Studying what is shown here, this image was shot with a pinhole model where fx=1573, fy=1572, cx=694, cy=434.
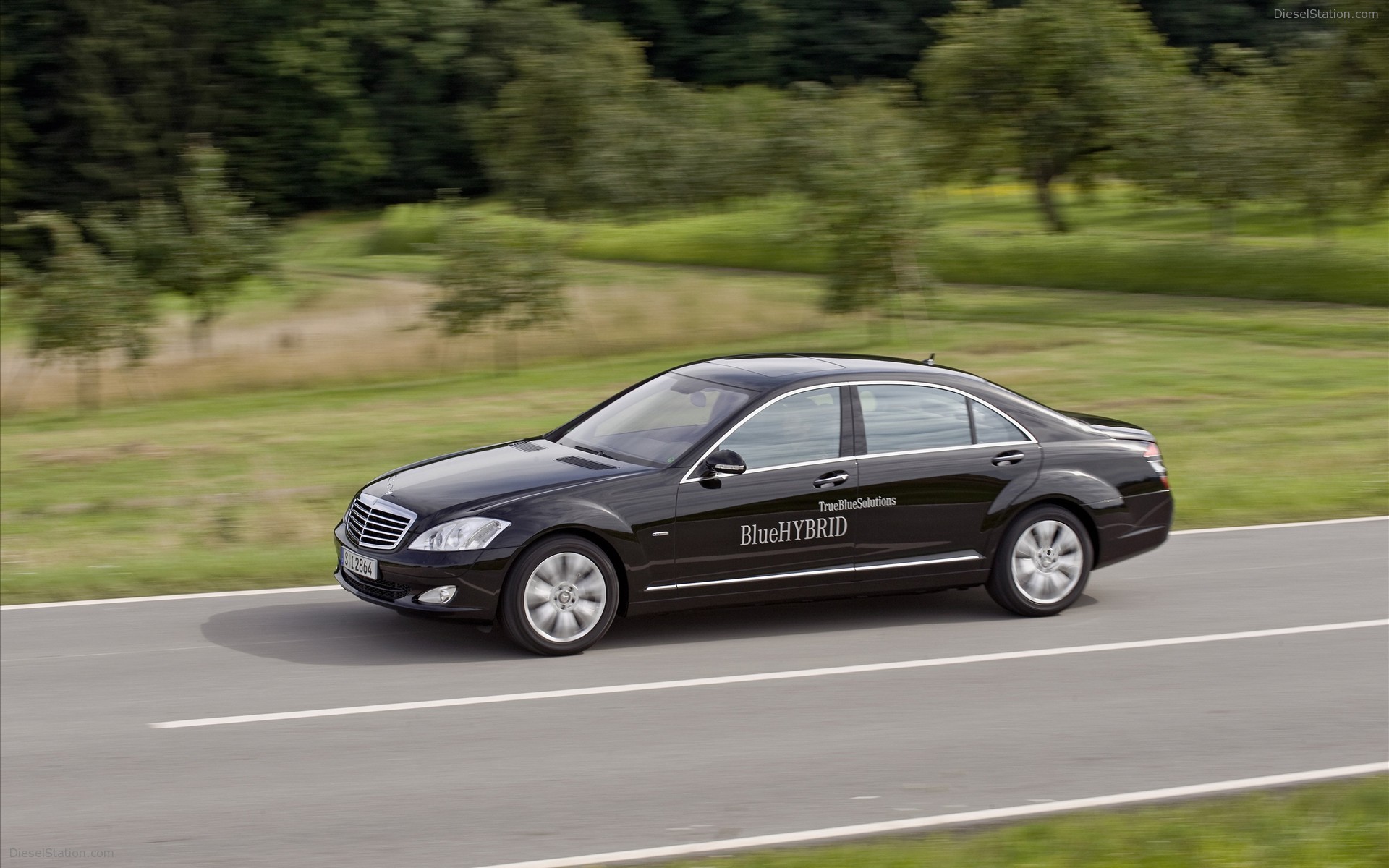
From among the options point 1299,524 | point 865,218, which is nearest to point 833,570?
point 1299,524

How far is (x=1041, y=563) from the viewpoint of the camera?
924cm

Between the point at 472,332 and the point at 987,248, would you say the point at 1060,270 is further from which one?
the point at 472,332

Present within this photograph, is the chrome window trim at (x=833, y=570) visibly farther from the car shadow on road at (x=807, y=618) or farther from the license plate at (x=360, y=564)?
the license plate at (x=360, y=564)

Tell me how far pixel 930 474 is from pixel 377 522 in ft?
10.2

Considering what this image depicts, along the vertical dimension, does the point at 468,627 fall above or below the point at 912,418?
below

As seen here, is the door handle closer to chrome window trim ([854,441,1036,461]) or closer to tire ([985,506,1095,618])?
chrome window trim ([854,441,1036,461])

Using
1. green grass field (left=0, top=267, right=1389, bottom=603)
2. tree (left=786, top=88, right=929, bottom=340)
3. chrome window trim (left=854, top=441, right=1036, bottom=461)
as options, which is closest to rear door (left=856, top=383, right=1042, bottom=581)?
chrome window trim (left=854, top=441, right=1036, bottom=461)

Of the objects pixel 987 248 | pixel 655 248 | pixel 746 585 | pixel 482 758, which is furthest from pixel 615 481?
pixel 655 248

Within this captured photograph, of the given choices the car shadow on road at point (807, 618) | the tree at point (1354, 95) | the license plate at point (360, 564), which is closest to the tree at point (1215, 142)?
the tree at point (1354, 95)

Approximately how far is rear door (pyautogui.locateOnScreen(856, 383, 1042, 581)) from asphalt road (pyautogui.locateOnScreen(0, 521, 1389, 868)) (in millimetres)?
433

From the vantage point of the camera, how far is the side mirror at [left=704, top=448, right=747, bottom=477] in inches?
334

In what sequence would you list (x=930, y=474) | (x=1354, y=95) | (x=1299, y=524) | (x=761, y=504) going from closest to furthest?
(x=761, y=504) < (x=930, y=474) < (x=1299, y=524) < (x=1354, y=95)

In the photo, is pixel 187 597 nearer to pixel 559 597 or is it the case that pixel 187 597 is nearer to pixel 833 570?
pixel 559 597
